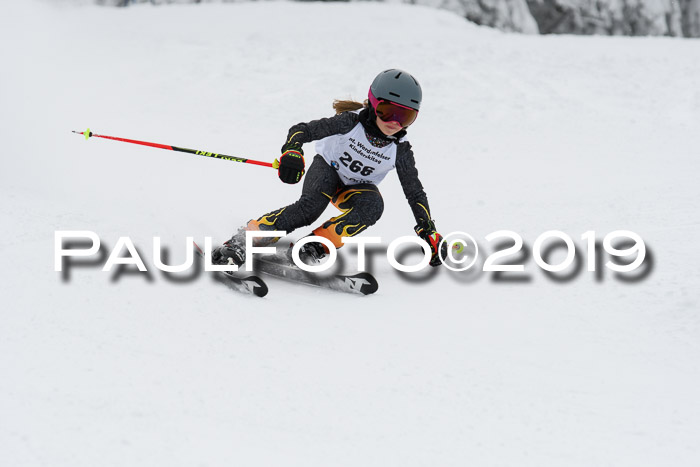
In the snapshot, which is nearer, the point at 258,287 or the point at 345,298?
the point at 258,287

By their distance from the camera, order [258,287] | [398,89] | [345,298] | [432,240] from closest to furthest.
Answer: [258,287] < [345,298] < [398,89] < [432,240]

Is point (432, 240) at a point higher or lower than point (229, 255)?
higher

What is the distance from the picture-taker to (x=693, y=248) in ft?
13.1

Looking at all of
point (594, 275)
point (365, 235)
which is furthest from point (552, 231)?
point (365, 235)

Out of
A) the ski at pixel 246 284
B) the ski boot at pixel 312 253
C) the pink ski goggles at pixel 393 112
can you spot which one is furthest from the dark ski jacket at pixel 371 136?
the ski at pixel 246 284

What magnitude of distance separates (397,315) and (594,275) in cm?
134

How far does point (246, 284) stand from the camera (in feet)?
11.3

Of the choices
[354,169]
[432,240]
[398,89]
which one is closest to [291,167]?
[354,169]

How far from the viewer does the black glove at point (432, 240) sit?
12.9 ft

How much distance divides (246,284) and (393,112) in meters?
1.35

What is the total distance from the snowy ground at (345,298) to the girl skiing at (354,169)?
1.27ft

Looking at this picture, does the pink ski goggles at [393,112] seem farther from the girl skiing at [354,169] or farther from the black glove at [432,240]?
the black glove at [432,240]

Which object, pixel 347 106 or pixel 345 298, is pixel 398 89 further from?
pixel 345 298

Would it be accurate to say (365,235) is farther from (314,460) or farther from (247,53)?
(247,53)
